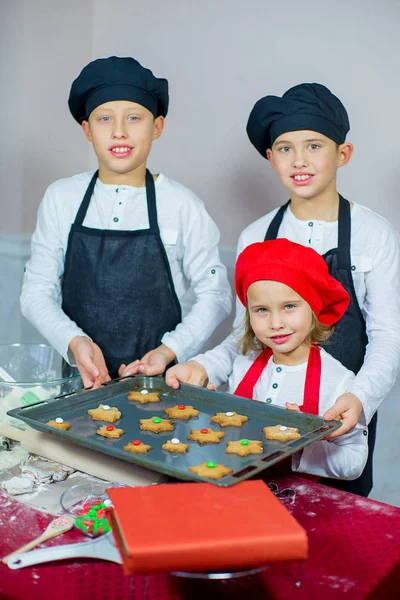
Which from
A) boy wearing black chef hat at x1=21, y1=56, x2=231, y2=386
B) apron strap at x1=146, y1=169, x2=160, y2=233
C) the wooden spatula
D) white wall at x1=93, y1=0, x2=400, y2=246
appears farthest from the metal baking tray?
white wall at x1=93, y1=0, x2=400, y2=246

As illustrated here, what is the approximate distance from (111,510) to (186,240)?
1114 millimetres

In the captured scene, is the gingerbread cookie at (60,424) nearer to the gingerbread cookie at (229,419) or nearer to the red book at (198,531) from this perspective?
the gingerbread cookie at (229,419)

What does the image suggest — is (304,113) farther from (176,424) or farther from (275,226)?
(176,424)

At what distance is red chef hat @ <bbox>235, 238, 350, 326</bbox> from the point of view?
155cm

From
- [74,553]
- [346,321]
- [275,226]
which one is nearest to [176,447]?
[74,553]

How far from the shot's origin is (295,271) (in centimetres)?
155

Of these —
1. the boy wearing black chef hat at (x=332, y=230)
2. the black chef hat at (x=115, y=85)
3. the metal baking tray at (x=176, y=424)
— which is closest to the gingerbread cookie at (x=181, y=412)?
the metal baking tray at (x=176, y=424)

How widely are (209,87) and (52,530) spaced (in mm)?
2057

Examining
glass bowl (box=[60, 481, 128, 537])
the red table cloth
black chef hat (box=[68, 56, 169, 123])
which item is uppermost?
black chef hat (box=[68, 56, 169, 123])

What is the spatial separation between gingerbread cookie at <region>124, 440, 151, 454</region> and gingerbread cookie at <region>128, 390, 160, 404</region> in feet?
0.80

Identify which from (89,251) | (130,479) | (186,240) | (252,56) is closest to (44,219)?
(89,251)

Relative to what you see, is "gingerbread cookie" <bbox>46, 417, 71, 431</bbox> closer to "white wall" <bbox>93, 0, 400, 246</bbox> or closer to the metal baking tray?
the metal baking tray

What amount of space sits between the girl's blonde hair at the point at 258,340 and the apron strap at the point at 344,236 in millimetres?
159

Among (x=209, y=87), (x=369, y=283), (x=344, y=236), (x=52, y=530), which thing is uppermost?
(x=209, y=87)
